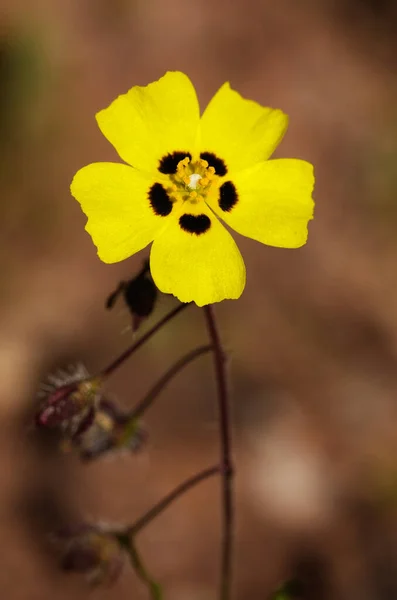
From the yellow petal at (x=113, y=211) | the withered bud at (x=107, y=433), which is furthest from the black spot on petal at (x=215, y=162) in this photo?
the withered bud at (x=107, y=433)

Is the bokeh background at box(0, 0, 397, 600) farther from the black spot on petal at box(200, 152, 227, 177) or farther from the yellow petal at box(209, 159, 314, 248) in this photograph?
the yellow petal at box(209, 159, 314, 248)

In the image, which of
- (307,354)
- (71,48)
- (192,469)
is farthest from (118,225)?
(71,48)

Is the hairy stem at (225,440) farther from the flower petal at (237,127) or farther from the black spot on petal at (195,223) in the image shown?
the flower petal at (237,127)

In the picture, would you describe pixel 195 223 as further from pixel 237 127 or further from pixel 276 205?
pixel 237 127

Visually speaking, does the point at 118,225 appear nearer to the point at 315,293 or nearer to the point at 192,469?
the point at 192,469

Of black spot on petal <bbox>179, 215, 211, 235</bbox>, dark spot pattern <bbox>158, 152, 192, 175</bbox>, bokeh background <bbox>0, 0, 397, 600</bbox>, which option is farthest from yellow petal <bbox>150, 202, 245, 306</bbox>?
bokeh background <bbox>0, 0, 397, 600</bbox>

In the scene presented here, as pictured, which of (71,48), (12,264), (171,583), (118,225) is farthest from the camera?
(71,48)
